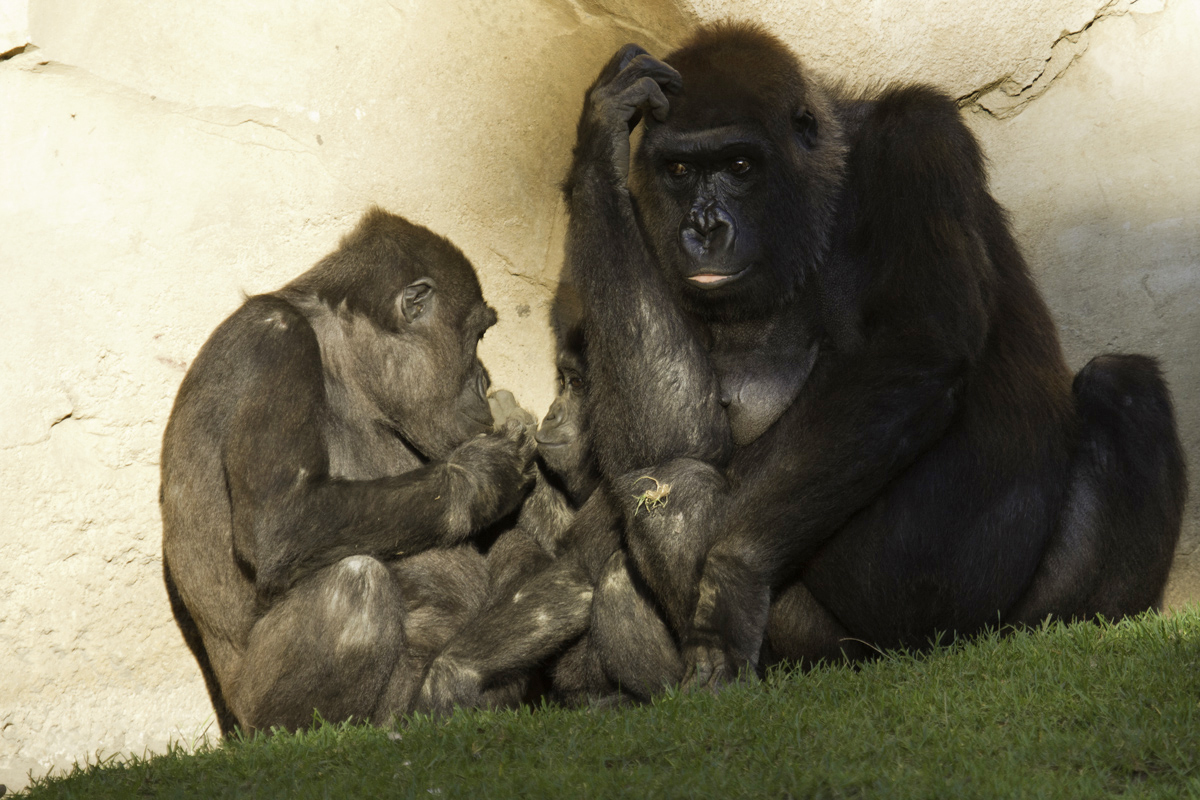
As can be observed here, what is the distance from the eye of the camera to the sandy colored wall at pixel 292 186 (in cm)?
407

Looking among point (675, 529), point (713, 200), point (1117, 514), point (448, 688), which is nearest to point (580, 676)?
point (448, 688)

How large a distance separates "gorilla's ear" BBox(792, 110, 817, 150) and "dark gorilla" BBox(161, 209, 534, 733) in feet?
4.26

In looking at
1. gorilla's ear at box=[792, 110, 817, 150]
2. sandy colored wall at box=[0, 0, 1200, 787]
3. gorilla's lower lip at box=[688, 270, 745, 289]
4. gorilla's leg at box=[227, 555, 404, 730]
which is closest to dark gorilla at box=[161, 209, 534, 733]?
gorilla's leg at box=[227, 555, 404, 730]

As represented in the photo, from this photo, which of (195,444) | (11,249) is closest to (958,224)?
(195,444)

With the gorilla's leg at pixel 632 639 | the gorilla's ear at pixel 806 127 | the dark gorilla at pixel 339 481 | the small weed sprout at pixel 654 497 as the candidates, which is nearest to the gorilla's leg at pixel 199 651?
the dark gorilla at pixel 339 481

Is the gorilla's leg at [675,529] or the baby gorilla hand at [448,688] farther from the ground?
the gorilla's leg at [675,529]

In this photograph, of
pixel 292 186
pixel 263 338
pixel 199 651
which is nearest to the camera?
pixel 263 338

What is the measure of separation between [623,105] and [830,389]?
3.71 feet

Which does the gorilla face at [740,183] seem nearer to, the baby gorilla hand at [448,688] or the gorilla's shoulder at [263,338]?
the gorilla's shoulder at [263,338]

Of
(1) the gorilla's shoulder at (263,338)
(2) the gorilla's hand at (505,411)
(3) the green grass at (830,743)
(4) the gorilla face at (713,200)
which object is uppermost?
(4) the gorilla face at (713,200)

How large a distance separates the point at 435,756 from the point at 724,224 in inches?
72.3

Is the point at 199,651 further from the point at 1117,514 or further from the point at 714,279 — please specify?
the point at 1117,514

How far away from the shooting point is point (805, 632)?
3.85 metres

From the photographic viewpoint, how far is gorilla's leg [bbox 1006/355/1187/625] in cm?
381
